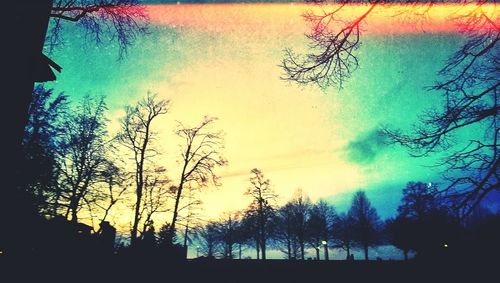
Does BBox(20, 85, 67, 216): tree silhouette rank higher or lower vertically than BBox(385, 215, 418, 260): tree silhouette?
higher

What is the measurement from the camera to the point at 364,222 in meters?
53.0

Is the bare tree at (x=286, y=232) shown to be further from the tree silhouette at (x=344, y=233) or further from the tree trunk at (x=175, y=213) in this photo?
the tree trunk at (x=175, y=213)

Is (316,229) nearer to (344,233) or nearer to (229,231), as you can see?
(344,233)

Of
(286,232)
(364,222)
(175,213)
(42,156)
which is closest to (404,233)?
(364,222)

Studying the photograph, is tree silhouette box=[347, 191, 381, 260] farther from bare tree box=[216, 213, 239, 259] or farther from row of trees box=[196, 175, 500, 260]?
bare tree box=[216, 213, 239, 259]

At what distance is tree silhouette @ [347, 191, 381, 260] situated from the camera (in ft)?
169

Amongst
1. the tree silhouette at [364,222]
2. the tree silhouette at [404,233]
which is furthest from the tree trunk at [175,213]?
the tree silhouette at [364,222]

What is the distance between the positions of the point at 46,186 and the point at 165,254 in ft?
33.2

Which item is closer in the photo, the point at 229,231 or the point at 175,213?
the point at 175,213

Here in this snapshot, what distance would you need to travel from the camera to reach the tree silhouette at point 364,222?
51.7m

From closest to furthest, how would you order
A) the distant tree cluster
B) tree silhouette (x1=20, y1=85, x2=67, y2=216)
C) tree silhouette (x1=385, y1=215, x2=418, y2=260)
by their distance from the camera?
1. tree silhouette (x1=20, y1=85, x2=67, y2=216)
2. tree silhouette (x1=385, y1=215, x2=418, y2=260)
3. the distant tree cluster

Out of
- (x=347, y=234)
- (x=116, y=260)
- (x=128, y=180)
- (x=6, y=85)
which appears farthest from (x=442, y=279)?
(x=347, y=234)

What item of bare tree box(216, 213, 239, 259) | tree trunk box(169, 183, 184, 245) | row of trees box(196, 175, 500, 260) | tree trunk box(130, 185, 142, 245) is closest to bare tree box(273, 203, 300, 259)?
row of trees box(196, 175, 500, 260)

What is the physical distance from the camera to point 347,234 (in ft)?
176
